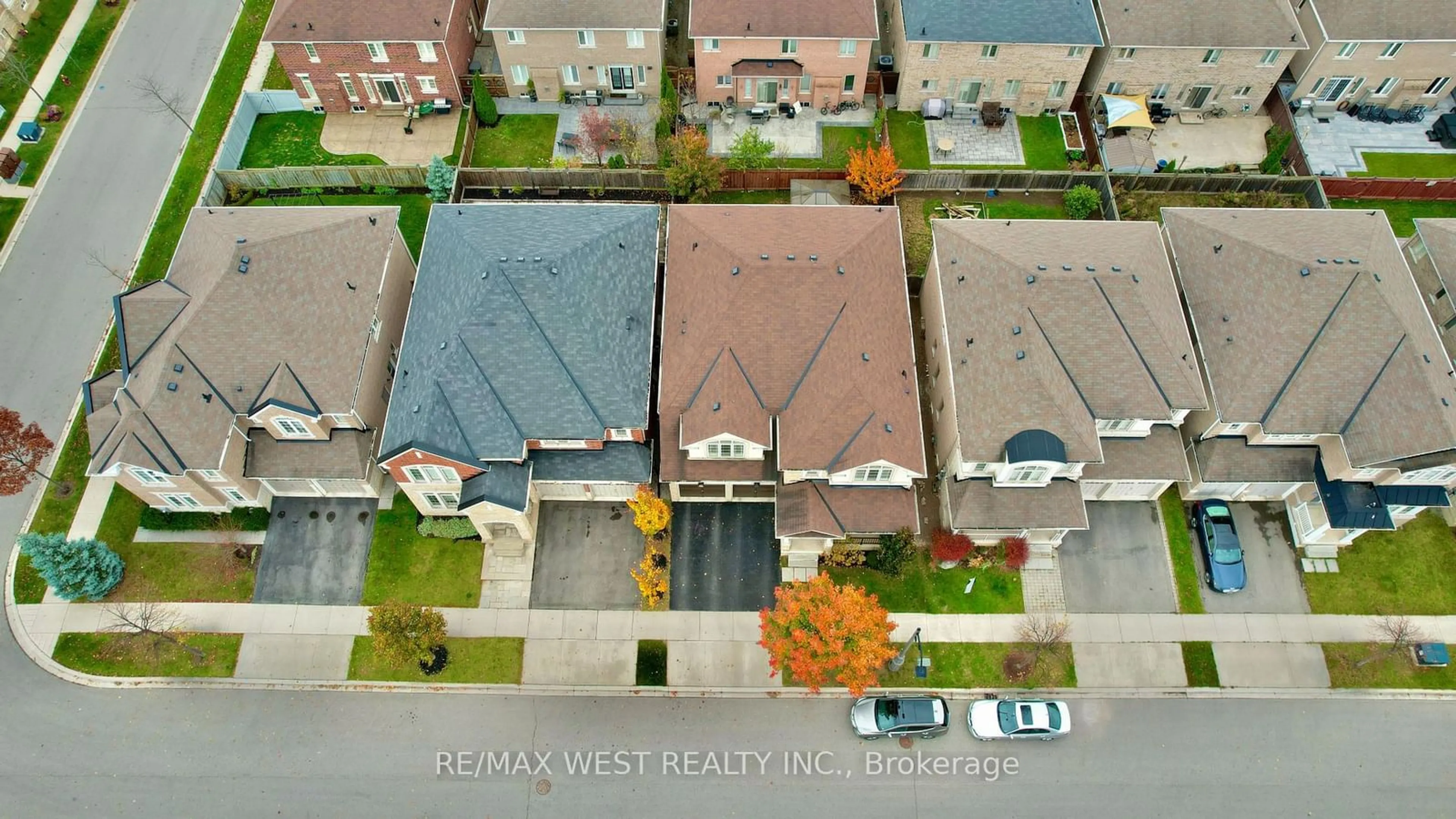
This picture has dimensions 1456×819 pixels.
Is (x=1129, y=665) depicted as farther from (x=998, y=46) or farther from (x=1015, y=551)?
(x=998, y=46)

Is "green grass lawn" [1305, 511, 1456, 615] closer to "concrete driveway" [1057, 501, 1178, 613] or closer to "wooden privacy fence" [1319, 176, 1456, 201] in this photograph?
"concrete driveway" [1057, 501, 1178, 613]

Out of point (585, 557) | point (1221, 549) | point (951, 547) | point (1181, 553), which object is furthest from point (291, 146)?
point (1221, 549)

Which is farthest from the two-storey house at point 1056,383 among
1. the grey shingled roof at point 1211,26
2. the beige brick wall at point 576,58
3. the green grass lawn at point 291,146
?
the green grass lawn at point 291,146

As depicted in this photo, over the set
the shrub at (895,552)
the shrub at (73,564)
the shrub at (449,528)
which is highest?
the shrub at (449,528)

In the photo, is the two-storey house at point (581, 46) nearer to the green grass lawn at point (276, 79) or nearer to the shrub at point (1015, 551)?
the green grass lawn at point (276, 79)

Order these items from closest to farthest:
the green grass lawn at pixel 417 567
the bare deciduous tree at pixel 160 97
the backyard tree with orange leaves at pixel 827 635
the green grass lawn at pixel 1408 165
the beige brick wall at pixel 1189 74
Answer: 1. the backyard tree with orange leaves at pixel 827 635
2. the green grass lawn at pixel 417 567
3. the beige brick wall at pixel 1189 74
4. the green grass lawn at pixel 1408 165
5. the bare deciduous tree at pixel 160 97

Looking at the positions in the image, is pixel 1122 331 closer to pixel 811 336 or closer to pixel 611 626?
pixel 811 336

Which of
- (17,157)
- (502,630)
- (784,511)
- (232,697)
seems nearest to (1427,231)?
(784,511)
